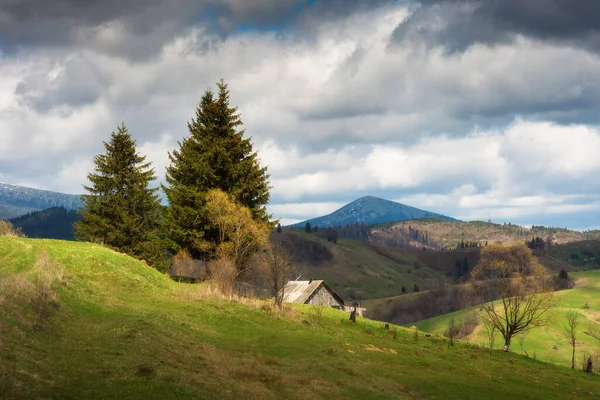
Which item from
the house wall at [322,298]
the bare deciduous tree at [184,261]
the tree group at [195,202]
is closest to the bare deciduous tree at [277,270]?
the tree group at [195,202]

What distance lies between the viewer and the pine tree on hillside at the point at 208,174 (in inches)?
2395

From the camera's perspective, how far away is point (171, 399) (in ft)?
60.7

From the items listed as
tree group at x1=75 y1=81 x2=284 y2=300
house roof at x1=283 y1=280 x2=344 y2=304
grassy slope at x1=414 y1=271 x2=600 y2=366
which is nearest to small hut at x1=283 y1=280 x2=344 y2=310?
house roof at x1=283 y1=280 x2=344 y2=304

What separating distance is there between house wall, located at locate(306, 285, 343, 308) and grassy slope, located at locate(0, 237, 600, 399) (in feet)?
103

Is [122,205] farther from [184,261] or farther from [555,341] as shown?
[555,341]

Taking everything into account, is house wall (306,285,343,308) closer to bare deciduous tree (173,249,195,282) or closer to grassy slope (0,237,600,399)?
bare deciduous tree (173,249,195,282)

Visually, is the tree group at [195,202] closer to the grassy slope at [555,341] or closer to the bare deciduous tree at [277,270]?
the bare deciduous tree at [277,270]

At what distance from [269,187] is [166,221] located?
1314 centimetres

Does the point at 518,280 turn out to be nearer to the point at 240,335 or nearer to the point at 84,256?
the point at 240,335

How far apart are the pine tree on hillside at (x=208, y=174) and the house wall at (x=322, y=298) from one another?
1047 inches

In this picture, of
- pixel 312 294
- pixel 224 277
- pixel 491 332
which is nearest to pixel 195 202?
pixel 224 277

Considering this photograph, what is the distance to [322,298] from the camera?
87688 millimetres

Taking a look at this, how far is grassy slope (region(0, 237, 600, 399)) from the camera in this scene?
19719mm

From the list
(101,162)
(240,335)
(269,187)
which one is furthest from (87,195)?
(240,335)
